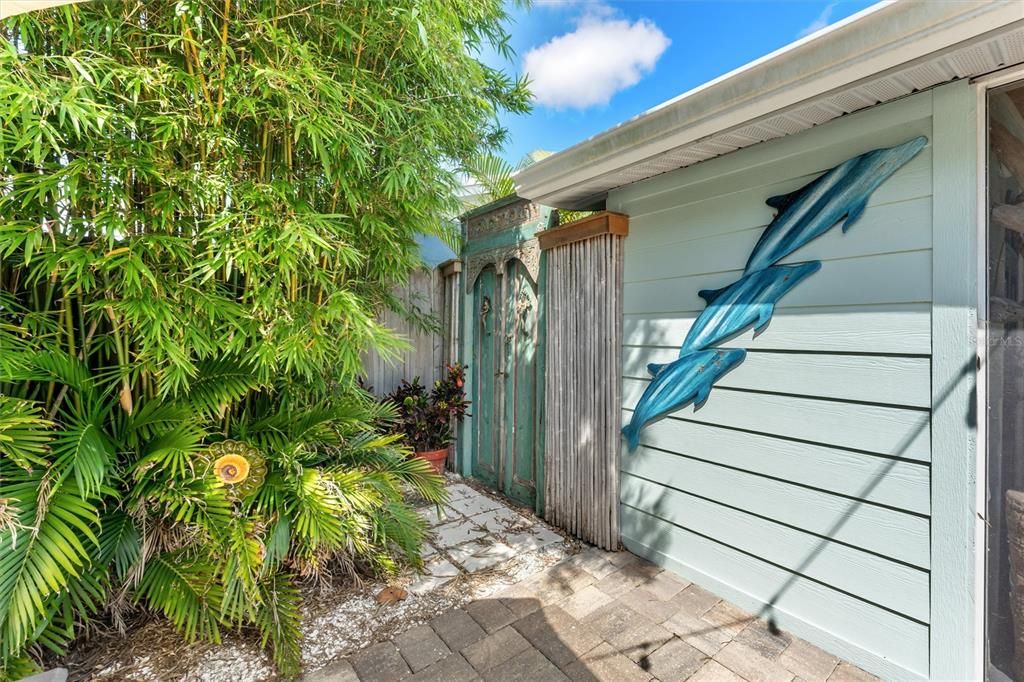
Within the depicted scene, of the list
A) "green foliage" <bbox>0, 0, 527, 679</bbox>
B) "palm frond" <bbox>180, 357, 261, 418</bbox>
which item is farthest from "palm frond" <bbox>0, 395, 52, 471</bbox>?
"palm frond" <bbox>180, 357, 261, 418</bbox>

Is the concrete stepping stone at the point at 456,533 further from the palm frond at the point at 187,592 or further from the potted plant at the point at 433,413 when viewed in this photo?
the palm frond at the point at 187,592

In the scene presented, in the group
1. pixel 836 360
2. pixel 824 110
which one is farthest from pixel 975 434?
pixel 824 110

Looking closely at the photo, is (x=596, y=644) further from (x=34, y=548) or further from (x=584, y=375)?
(x=34, y=548)

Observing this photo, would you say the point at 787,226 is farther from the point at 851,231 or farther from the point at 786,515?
the point at 786,515

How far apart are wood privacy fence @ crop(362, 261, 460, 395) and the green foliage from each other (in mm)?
2118

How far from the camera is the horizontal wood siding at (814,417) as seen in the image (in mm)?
1678

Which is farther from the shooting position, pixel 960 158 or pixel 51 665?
pixel 51 665

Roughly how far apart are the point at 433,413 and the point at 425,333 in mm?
981

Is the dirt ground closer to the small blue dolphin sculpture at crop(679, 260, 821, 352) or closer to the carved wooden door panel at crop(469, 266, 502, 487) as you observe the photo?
the carved wooden door panel at crop(469, 266, 502, 487)

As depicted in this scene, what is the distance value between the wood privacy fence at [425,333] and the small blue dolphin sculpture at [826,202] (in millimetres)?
2958

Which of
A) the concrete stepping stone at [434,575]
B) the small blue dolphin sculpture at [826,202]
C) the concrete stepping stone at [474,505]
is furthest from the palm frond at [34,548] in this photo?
the small blue dolphin sculpture at [826,202]

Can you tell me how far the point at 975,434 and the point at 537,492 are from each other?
8.29ft

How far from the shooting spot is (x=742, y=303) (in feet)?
7.15

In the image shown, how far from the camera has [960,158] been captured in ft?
5.09
